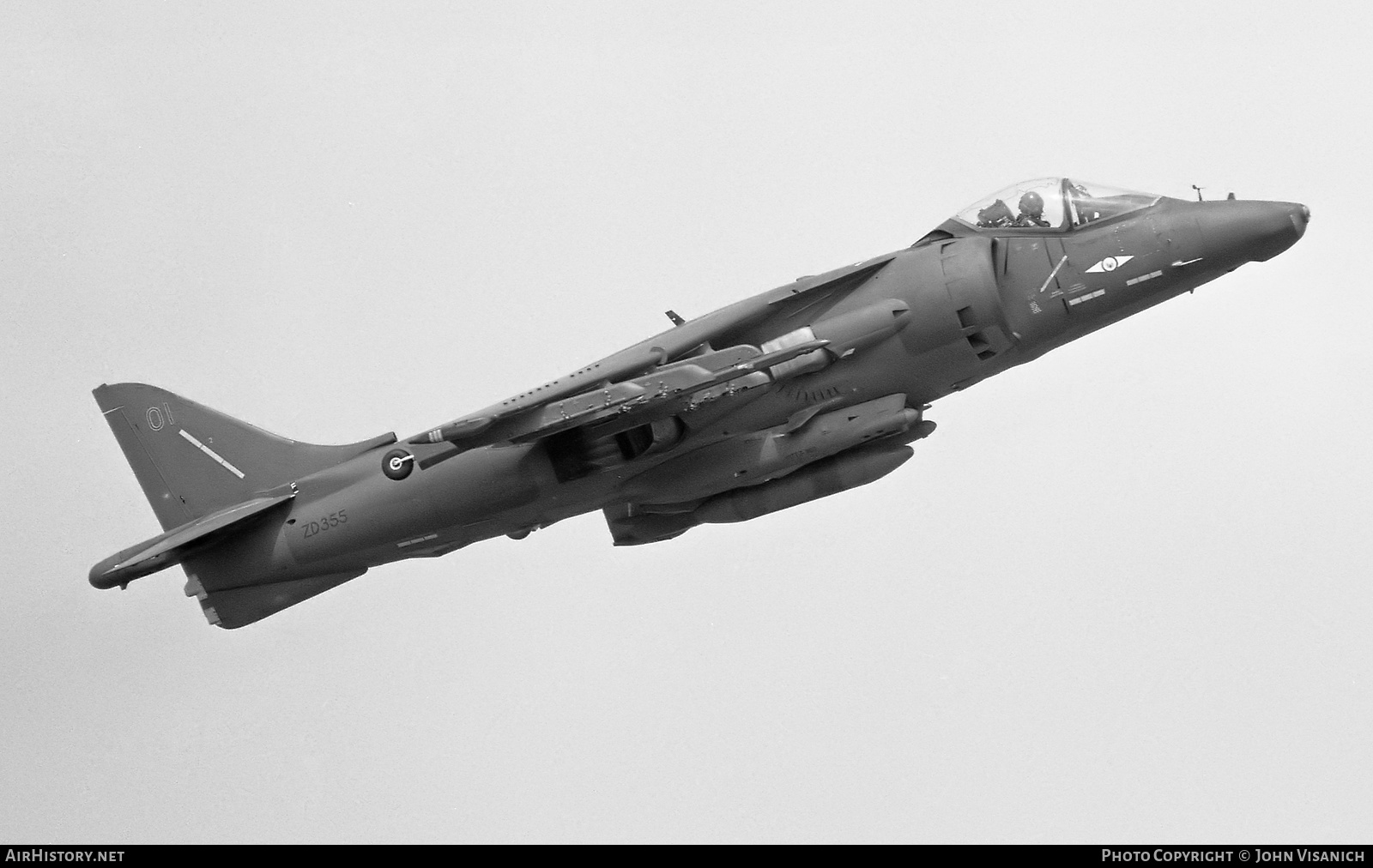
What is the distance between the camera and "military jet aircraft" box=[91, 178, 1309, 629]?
1752 centimetres

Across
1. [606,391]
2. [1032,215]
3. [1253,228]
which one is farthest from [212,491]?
[1253,228]

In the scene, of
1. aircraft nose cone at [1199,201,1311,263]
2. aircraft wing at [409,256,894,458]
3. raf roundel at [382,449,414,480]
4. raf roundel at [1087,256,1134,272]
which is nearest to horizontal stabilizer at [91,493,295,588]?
raf roundel at [382,449,414,480]

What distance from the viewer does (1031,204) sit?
1806 centimetres

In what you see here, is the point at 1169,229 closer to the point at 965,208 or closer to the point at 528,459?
the point at 965,208

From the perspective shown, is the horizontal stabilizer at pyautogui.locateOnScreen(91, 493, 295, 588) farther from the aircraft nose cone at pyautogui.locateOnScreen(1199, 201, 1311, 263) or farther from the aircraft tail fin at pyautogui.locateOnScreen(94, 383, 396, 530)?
the aircraft nose cone at pyautogui.locateOnScreen(1199, 201, 1311, 263)

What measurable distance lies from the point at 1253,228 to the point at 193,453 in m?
13.2

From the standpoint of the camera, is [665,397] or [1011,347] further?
[1011,347]

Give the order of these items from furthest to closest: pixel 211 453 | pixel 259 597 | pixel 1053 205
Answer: pixel 211 453
pixel 259 597
pixel 1053 205

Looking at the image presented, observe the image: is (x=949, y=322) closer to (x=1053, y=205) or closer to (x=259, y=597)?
(x=1053, y=205)
